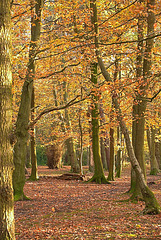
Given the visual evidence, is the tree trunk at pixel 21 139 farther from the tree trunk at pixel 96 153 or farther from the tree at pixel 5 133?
the tree trunk at pixel 96 153

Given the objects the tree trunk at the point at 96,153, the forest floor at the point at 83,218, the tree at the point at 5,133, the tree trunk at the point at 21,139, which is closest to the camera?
the tree at the point at 5,133

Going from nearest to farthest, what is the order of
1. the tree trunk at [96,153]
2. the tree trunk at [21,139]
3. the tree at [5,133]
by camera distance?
the tree at [5,133], the tree trunk at [21,139], the tree trunk at [96,153]

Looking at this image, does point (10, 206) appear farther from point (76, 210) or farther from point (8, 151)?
point (76, 210)

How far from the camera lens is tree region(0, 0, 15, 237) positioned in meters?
4.20

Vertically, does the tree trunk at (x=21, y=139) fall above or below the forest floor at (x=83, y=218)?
above

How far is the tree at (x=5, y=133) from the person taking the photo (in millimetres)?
4195

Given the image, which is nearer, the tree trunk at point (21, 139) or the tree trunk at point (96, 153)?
the tree trunk at point (21, 139)

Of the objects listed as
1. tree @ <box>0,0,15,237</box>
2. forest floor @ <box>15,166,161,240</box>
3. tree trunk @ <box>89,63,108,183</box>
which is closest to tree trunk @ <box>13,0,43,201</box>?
forest floor @ <box>15,166,161,240</box>

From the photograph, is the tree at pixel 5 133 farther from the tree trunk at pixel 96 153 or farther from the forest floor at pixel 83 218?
the tree trunk at pixel 96 153

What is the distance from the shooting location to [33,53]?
9914mm

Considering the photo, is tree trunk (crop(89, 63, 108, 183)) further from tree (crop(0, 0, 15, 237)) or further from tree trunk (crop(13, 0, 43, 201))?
tree (crop(0, 0, 15, 237))

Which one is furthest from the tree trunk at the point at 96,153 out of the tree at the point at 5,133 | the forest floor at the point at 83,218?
the tree at the point at 5,133

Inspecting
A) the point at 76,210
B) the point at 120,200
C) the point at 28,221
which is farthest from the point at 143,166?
the point at 28,221

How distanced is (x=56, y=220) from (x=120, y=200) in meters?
3.75
